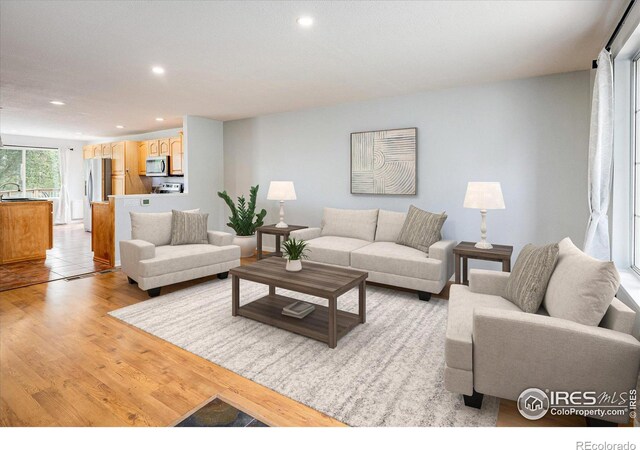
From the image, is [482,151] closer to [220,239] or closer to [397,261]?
[397,261]

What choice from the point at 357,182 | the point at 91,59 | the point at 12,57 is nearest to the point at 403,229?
the point at 357,182

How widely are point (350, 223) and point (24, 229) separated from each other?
5.01 meters

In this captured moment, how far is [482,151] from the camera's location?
445 cm

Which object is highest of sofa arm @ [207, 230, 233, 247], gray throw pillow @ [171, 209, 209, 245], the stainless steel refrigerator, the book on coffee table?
the stainless steel refrigerator

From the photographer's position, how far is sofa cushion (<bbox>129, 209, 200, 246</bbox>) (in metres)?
4.36

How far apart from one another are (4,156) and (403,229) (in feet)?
32.0

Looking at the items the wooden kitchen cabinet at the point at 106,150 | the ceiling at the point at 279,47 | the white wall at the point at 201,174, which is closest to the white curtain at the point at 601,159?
the ceiling at the point at 279,47

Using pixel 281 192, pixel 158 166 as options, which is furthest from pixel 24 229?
pixel 281 192

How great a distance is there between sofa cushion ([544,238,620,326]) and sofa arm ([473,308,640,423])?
0.10 m

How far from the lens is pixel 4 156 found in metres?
8.87

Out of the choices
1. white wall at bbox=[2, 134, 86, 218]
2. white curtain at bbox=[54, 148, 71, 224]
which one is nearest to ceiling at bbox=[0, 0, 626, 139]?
white wall at bbox=[2, 134, 86, 218]

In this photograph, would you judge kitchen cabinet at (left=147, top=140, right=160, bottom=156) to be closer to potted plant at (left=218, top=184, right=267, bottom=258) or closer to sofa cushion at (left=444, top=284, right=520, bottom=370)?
potted plant at (left=218, top=184, right=267, bottom=258)

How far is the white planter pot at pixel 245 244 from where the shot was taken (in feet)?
19.7

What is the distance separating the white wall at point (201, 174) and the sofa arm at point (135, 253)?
1627mm
